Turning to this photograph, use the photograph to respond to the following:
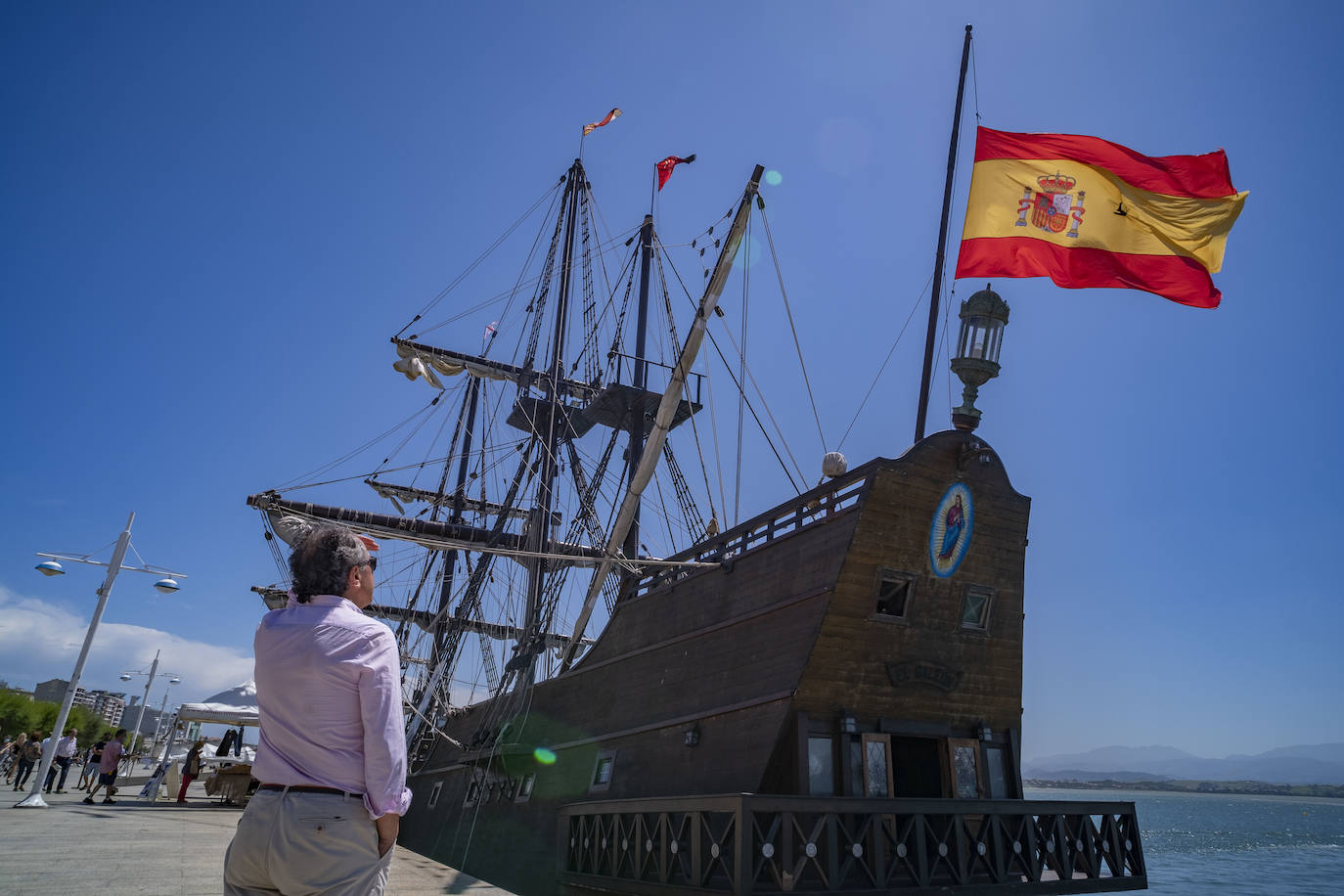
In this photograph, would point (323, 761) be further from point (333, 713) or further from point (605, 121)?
point (605, 121)

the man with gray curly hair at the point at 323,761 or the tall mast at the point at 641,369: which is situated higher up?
the tall mast at the point at 641,369

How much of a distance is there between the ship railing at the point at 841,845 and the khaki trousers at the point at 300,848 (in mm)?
6417

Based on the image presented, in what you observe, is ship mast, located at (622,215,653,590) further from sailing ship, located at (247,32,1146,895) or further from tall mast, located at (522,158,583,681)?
sailing ship, located at (247,32,1146,895)

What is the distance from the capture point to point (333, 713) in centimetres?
246

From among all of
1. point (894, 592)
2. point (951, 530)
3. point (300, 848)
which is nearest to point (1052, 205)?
point (951, 530)

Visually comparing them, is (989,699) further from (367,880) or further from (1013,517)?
(367,880)

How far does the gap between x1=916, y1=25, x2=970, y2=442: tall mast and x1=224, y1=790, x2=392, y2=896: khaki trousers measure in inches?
382

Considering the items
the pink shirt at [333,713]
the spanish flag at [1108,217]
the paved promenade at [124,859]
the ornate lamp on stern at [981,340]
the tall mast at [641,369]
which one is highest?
the tall mast at [641,369]

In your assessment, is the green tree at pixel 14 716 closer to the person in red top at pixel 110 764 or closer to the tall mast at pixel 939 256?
the person in red top at pixel 110 764

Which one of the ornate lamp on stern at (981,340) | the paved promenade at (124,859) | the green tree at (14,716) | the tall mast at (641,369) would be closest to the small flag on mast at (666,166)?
the tall mast at (641,369)

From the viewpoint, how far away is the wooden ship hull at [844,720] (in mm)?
9125

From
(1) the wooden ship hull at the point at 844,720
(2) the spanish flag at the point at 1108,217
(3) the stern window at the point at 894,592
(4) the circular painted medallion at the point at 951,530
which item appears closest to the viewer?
(1) the wooden ship hull at the point at 844,720

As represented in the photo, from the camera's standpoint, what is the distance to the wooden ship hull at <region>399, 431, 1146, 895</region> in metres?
9.12

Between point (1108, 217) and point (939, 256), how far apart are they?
7.03 ft
